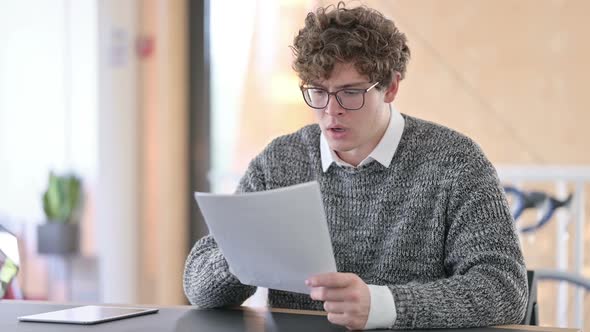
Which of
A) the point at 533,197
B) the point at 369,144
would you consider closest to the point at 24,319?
the point at 369,144

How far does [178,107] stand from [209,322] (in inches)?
112

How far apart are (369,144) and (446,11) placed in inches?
84.0

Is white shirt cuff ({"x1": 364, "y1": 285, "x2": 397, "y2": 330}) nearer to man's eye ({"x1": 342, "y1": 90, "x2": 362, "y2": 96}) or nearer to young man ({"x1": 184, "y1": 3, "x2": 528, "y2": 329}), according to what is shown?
young man ({"x1": 184, "y1": 3, "x2": 528, "y2": 329})

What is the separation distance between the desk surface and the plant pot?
254 centimetres

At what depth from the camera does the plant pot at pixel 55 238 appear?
4.14 m

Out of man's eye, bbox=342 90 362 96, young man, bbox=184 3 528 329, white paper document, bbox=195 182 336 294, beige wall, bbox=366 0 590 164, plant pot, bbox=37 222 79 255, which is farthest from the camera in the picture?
plant pot, bbox=37 222 79 255

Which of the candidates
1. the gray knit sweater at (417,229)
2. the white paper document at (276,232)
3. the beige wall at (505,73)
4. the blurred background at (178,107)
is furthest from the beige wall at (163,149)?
the white paper document at (276,232)

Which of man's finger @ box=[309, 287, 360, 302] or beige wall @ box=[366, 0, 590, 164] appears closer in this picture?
man's finger @ box=[309, 287, 360, 302]

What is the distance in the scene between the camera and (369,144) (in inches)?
70.9

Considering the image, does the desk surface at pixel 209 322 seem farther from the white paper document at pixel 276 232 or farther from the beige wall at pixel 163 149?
the beige wall at pixel 163 149

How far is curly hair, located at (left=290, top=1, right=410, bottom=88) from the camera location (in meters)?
1.69

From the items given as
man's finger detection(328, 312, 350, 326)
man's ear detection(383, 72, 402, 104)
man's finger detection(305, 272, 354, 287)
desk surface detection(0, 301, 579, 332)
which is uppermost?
man's ear detection(383, 72, 402, 104)

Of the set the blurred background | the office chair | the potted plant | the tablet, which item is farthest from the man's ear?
the potted plant

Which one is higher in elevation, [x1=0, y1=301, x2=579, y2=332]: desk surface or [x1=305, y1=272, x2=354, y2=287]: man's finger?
[x1=305, y1=272, x2=354, y2=287]: man's finger
